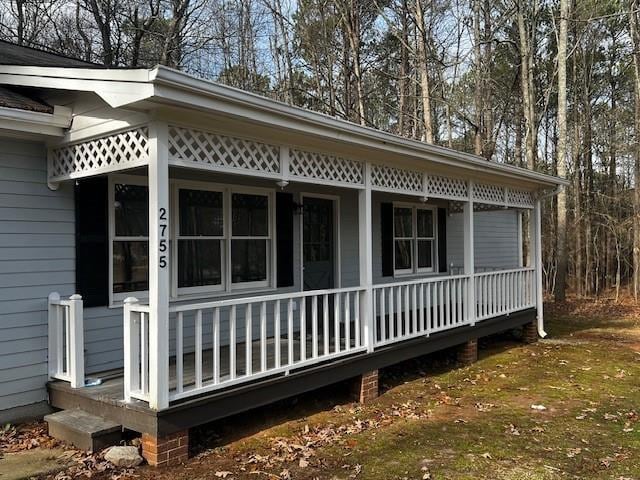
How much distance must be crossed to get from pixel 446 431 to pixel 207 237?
132 inches

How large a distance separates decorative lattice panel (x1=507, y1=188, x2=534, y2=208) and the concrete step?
752 cm

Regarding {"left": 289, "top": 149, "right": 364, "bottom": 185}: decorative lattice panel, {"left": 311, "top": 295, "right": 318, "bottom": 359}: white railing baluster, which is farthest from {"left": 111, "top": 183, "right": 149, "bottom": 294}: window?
{"left": 311, "top": 295, "right": 318, "bottom": 359}: white railing baluster

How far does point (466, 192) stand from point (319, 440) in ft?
15.9

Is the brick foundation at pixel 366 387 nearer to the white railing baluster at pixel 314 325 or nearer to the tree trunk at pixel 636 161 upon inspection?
the white railing baluster at pixel 314 325

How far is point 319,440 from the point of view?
4941 mm

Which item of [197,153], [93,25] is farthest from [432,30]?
[197,153]

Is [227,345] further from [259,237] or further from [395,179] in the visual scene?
[395,179]

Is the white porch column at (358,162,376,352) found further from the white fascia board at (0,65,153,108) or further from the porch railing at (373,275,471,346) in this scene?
the white fascia board at (0,65,153,108)

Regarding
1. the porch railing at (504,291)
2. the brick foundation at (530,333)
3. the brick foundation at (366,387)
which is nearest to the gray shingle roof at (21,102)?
the brick foundation at (366,387)

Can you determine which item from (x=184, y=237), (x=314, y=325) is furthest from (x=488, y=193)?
(x=184, y=237)

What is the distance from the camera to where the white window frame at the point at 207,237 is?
5.51m

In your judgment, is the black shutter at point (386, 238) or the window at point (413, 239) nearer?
the black shutter at point (386, 238)

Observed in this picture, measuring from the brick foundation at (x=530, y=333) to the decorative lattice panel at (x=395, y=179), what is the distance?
14.9ft

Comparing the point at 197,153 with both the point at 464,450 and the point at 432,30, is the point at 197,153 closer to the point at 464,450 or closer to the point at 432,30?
the point at 464,450
